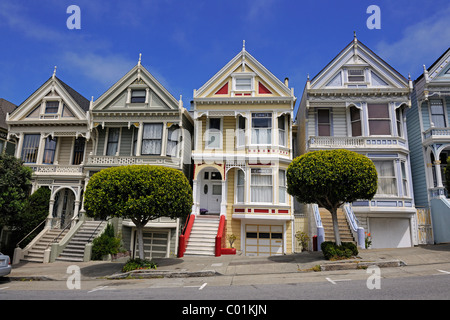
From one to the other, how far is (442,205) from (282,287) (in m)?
15.2

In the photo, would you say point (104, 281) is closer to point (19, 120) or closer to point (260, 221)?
point (260, 221)

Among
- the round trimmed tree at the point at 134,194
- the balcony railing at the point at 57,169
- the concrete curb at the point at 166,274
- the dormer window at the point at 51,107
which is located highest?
the dormer window at the point at 51,107

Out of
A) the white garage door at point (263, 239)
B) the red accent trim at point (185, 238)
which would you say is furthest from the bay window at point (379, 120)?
the red accent trim at point (185, 238)

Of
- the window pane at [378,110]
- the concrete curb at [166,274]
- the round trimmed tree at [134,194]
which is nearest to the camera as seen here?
the concrete curb at [166,274]

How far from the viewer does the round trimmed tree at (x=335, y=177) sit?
41.7ft

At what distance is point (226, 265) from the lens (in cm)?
1391

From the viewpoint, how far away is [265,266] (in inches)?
515

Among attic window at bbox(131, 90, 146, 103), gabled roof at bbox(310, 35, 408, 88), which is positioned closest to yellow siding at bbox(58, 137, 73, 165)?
attic window at bbox(131, 90, 146, 103)

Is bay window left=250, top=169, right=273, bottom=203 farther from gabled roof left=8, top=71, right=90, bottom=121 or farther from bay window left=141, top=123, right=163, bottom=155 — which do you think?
gabled roof left=8, top=71, right=90, bottom=121

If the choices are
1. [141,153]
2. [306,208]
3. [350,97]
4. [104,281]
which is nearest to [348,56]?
[350,97]

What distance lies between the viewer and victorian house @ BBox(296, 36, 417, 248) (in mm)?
19125

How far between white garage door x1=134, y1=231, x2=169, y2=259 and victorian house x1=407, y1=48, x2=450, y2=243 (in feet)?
53.4

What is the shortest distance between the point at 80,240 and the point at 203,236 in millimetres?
7320

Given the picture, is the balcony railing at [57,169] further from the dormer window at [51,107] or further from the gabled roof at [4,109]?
the gabled roof at [4,109]
